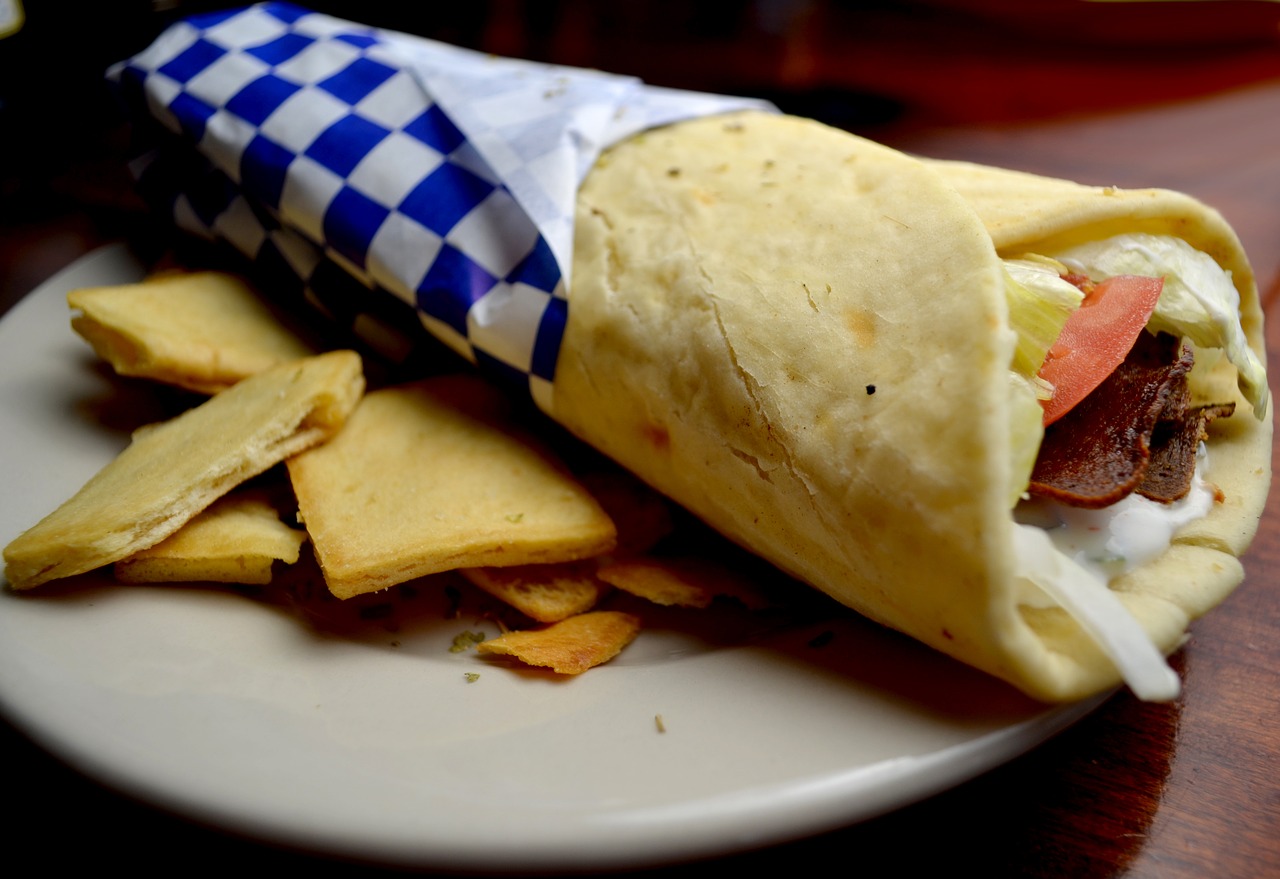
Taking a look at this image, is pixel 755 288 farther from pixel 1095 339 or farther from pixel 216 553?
pixel 216 553

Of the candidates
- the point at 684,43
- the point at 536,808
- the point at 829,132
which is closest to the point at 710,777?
the point at 536,808

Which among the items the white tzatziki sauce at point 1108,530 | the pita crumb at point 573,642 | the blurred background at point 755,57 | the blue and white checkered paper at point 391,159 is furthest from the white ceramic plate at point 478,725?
the blurred background at point 755,57

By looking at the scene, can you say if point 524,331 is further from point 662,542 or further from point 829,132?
point 829,132

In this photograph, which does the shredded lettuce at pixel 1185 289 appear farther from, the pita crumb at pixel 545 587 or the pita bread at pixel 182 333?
the pita bread at pixel 182 333

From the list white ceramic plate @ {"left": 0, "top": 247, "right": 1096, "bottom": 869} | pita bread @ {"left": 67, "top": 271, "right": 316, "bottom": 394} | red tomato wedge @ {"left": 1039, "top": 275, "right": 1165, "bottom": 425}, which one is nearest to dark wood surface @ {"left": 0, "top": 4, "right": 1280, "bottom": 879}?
white ceramic plate @ {"left": 0, "top": 247, "right": 1096, "bottom": 869}

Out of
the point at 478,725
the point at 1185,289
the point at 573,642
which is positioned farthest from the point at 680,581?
the point at 1185,289

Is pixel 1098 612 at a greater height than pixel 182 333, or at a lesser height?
greater
